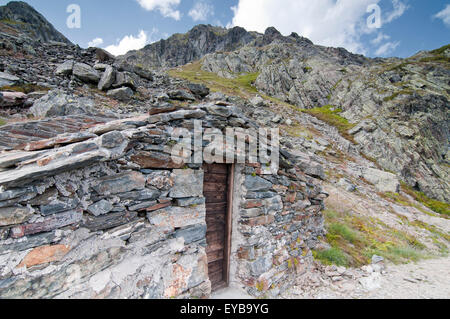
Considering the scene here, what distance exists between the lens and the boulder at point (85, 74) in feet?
34.0

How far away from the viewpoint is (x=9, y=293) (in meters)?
2.15

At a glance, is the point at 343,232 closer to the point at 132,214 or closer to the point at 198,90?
the point at 132,214

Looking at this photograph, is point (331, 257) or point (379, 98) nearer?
point (331, 257)

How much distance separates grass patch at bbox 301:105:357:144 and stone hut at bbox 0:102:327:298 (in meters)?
23.8

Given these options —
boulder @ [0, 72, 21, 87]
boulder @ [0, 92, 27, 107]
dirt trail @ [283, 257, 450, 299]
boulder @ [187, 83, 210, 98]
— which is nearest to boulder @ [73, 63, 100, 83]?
boulder @ [0, 72, 21, 87]

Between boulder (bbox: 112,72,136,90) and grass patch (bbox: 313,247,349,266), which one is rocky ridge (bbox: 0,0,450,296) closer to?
boulder (bbox: 112,72,136,90)

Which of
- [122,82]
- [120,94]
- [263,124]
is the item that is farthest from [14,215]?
[263,124]

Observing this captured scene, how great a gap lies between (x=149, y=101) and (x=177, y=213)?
343 inches

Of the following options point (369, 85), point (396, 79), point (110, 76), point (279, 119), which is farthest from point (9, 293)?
point (396, 79)

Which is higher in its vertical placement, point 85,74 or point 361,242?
point 85,74

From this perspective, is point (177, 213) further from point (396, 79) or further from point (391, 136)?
point (396, 79)

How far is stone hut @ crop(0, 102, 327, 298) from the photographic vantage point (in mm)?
2369

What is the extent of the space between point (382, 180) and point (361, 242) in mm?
11161

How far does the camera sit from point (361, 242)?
8094 mm
